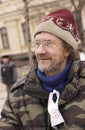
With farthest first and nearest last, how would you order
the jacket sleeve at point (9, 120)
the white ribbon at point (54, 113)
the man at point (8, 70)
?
1. the man at point (8, 70)
2. the jacket sleeve at point (9, 120)
3. the white ribbon at point (54, 113)

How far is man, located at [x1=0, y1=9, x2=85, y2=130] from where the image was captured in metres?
2.54

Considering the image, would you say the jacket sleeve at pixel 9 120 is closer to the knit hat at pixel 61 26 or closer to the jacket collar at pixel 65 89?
the jacket collar at pixel 65 89

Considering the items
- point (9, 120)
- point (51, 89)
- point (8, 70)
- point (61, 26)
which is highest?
point (61, 26)

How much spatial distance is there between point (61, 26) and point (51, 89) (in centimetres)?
43

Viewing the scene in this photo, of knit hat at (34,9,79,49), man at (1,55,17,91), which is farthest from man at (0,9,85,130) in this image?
man at (1,55,17,91)

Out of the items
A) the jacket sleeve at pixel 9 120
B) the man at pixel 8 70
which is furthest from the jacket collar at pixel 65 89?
the man at pixel 8 70

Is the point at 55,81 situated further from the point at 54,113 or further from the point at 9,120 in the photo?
the point at 9,120

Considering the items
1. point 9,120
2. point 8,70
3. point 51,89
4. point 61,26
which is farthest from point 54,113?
point 8,70

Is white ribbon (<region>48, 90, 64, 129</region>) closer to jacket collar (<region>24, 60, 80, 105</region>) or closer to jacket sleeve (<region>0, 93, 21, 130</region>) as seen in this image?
jacket collar (<region>24, 60, 80, 105</region>)

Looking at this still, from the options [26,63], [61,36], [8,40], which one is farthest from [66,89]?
[8,40]

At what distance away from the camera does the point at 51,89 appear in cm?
262

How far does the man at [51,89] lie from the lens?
254cm

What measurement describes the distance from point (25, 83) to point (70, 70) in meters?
0.30

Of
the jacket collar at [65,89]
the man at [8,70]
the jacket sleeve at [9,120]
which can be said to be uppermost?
the jacket collar at [65,89]
